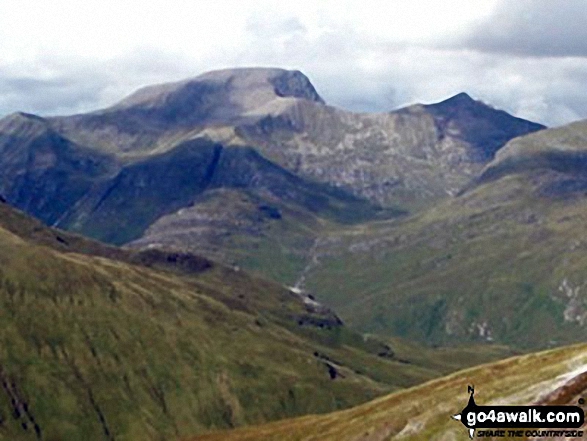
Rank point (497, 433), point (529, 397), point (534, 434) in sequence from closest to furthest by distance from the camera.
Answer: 1. point (534, 434)
2. point (497, 433)
3. point (529, 397)

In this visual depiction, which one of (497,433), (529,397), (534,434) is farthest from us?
(529,397)

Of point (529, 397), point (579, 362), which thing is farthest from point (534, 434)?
point (579, 362)

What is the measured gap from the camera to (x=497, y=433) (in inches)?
6654

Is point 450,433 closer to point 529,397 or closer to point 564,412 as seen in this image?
point 529,397

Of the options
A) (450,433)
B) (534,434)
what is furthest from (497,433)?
(450,433)

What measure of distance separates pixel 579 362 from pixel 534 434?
4376 centimetres

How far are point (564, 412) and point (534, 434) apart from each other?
5793 mm

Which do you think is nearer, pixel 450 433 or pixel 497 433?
pixel 497 433

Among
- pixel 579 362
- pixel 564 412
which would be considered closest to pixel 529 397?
pixel 579 362

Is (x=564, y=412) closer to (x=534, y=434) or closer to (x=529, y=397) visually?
(x=534, y=434)

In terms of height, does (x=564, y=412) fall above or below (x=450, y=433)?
above

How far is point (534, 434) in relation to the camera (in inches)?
6186

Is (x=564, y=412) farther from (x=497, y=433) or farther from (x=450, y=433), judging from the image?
(x=450, y=433)

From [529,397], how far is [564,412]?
2953cm
